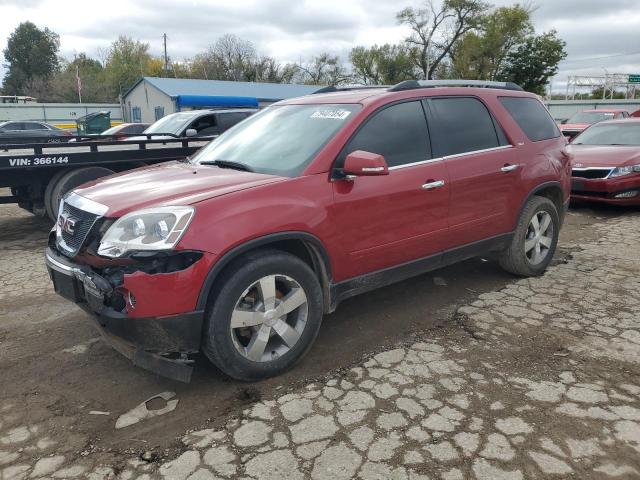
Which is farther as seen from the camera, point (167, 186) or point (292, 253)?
point (292, 253)

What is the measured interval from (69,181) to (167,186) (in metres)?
4.31

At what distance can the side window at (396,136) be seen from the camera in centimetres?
370

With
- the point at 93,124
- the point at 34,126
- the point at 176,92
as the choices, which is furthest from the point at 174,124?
the point at 176,92

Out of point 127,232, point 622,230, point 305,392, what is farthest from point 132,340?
point 622,230

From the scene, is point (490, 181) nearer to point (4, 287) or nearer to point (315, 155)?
point (315, 155)

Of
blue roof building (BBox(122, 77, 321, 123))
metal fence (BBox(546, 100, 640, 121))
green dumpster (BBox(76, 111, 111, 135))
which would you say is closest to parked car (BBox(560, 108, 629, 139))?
metal fence (BBox(546, 100, 640, 121))

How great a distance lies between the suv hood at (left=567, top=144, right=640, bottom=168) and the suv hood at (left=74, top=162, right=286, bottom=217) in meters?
6.87

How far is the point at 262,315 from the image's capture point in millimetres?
3109

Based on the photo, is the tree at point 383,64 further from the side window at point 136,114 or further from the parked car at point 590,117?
the parked car at point 590,117

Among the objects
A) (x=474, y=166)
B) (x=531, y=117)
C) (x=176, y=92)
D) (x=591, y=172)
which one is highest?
(x=176, y=92)

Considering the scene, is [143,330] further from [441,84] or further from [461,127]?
[441,84]

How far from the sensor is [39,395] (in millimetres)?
3203

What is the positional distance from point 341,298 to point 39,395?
1.98m

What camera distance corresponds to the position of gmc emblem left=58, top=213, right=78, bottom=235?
3252 millimetres
